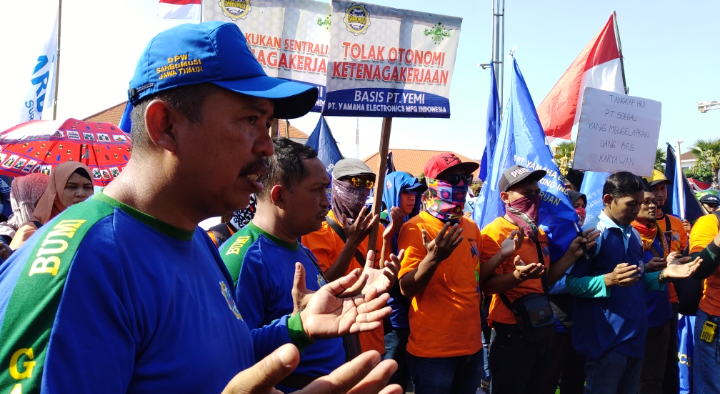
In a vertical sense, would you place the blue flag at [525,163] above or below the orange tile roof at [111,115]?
below

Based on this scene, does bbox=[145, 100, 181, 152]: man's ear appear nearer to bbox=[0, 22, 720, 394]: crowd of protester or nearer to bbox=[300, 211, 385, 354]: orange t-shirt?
bbox=[0, 22, 720, 394]: crowd of protester

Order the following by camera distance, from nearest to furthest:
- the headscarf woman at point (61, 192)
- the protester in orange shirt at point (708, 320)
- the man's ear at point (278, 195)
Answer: the man's ear at point (278, 195), the headscarf woman at point (61, 192), the protester in orange shirt at point (708, 320)

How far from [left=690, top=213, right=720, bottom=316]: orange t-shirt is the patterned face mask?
2.63 m

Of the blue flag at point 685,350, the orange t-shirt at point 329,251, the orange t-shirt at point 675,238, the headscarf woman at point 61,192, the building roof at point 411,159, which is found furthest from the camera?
the building roof at point 411,159

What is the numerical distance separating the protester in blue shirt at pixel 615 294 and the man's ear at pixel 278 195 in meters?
2.87

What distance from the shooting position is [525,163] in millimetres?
5852

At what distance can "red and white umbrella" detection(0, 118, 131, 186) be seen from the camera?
5.13 m

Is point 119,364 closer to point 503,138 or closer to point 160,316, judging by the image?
point 160,316

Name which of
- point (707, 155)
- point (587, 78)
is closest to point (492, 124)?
point (587, 78)

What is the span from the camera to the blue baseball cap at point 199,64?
4.33 feet

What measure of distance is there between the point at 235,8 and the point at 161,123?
3.94 meters

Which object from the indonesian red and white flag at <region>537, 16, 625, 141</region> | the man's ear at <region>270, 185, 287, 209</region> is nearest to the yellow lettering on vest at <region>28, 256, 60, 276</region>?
the man's ear at <region>270, 185, 287, 209</region>

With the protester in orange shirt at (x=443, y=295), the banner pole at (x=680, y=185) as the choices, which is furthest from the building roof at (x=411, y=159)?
the protester in orange shirt at (x=443, y=295)

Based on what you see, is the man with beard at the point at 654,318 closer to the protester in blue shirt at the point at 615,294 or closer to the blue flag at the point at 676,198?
the protester in blue shirt at the point at 615,294
